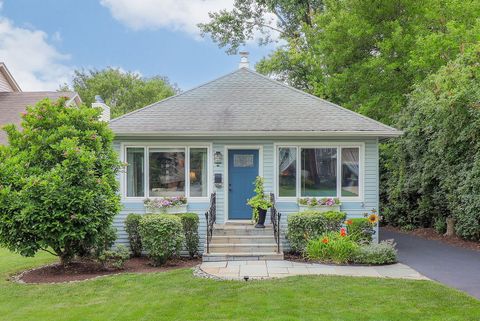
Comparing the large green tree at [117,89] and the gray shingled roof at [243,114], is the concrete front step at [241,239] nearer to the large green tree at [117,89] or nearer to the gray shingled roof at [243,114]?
the gray shingled roof at [243,114]

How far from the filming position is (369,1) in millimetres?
15398

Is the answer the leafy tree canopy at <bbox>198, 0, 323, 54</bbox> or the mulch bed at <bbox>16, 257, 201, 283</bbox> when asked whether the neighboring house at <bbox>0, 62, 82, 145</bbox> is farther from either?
the mulch bed at <bbox>16, 257, 201, 283</bbox>

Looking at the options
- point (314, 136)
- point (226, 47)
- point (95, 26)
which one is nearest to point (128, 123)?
point (314, 136)

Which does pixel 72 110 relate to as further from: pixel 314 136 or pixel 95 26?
pixel 95 26

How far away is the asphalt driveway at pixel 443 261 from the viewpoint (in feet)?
23.5

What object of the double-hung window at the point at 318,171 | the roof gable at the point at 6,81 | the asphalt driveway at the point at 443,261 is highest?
Answer: the roof gable at the point at 6,81

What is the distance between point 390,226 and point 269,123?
294 inches

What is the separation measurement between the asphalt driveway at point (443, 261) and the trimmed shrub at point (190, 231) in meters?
4.44

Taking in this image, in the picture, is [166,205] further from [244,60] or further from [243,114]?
[244,60]

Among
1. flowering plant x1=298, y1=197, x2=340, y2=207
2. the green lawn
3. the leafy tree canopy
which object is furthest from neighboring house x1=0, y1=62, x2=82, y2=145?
the green lawn

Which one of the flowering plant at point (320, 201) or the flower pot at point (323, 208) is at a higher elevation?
the flowering plant at point (320, 201)

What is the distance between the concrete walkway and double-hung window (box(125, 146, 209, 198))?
2367 millimetres

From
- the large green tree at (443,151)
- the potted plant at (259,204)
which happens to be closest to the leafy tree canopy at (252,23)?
the large green tree at (443,151)

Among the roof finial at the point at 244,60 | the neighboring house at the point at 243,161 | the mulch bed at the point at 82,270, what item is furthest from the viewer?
the roof finial at the point at 244,60
